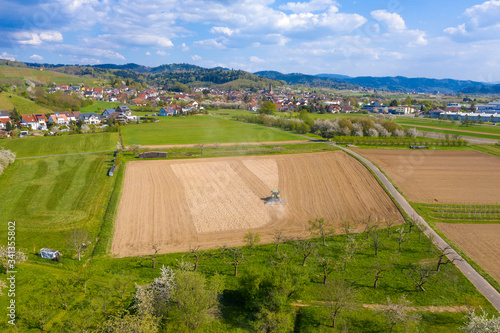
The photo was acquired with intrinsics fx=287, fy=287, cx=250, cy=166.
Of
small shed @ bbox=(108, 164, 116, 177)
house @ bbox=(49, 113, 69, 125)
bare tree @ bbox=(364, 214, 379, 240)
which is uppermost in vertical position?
house @ bbox=(49, 113, 69, 125)

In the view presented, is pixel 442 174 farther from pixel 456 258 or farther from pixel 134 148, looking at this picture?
pixel 134 148

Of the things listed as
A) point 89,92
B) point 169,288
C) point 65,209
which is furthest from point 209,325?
point 89,92

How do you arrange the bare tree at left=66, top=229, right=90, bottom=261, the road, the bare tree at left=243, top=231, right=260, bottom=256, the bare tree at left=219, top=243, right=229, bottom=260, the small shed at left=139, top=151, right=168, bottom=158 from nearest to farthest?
the bare tree at left=66, top=229, right=90, bottom=261, the bare tree at left=219, top=243, right=229, bottom=260, the bare tree at left=243, top=231, right=260, bottom=256, the small shed at left=139, top=151, right=168, bottom=158, the road

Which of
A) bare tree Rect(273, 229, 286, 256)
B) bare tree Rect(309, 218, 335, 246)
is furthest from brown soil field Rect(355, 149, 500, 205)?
bare tree Rect(273, 229, 286, 256)

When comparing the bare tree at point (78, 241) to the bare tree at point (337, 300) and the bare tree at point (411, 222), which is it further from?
the bare tree at point (411, 222)

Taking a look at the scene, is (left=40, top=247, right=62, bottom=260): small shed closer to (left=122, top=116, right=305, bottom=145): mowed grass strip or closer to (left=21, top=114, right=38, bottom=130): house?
(left=122, top=116, right=305, bottom=145): mowed grass strip

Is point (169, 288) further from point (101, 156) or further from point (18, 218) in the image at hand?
point (101, 156)

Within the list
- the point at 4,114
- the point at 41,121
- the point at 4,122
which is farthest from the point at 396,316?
the point at 4,114
